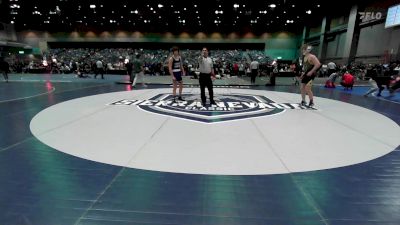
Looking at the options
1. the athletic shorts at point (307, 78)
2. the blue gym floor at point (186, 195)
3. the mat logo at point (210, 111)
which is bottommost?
the blue gym floor at point (186, 195)

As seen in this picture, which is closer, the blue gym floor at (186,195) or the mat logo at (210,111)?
the blue gym floor at (186,195)

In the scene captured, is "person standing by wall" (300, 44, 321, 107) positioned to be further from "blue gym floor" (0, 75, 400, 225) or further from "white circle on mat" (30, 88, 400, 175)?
"blue gym floor" (0, 75, 400, 225)

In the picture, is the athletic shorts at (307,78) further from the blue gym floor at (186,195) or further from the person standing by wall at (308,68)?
the blue gym floor at (186,195)

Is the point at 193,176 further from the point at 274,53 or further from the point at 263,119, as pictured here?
the point at 274,53

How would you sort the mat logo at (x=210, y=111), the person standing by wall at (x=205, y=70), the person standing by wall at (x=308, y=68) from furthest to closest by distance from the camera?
1. the person standing by wall at (x=205, y=70)
2. the person standing by wall at (x=308, y=68)
3. the mat logo at (x=210, y=111)

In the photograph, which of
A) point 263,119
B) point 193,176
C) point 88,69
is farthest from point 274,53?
point 193,176

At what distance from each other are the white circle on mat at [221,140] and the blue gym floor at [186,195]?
21 cm

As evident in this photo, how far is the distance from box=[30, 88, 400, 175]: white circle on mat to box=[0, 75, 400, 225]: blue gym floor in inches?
8.1

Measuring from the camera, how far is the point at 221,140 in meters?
3.65

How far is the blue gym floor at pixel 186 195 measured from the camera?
6.11ft

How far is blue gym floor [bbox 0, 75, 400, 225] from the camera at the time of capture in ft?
6.11

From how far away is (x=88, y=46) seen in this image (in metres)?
45.7

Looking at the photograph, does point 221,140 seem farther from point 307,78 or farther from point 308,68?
point 308,68

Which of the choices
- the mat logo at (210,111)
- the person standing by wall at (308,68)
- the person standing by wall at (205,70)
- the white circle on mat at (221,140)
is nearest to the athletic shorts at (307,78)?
the person standing by wall at (308,68)
